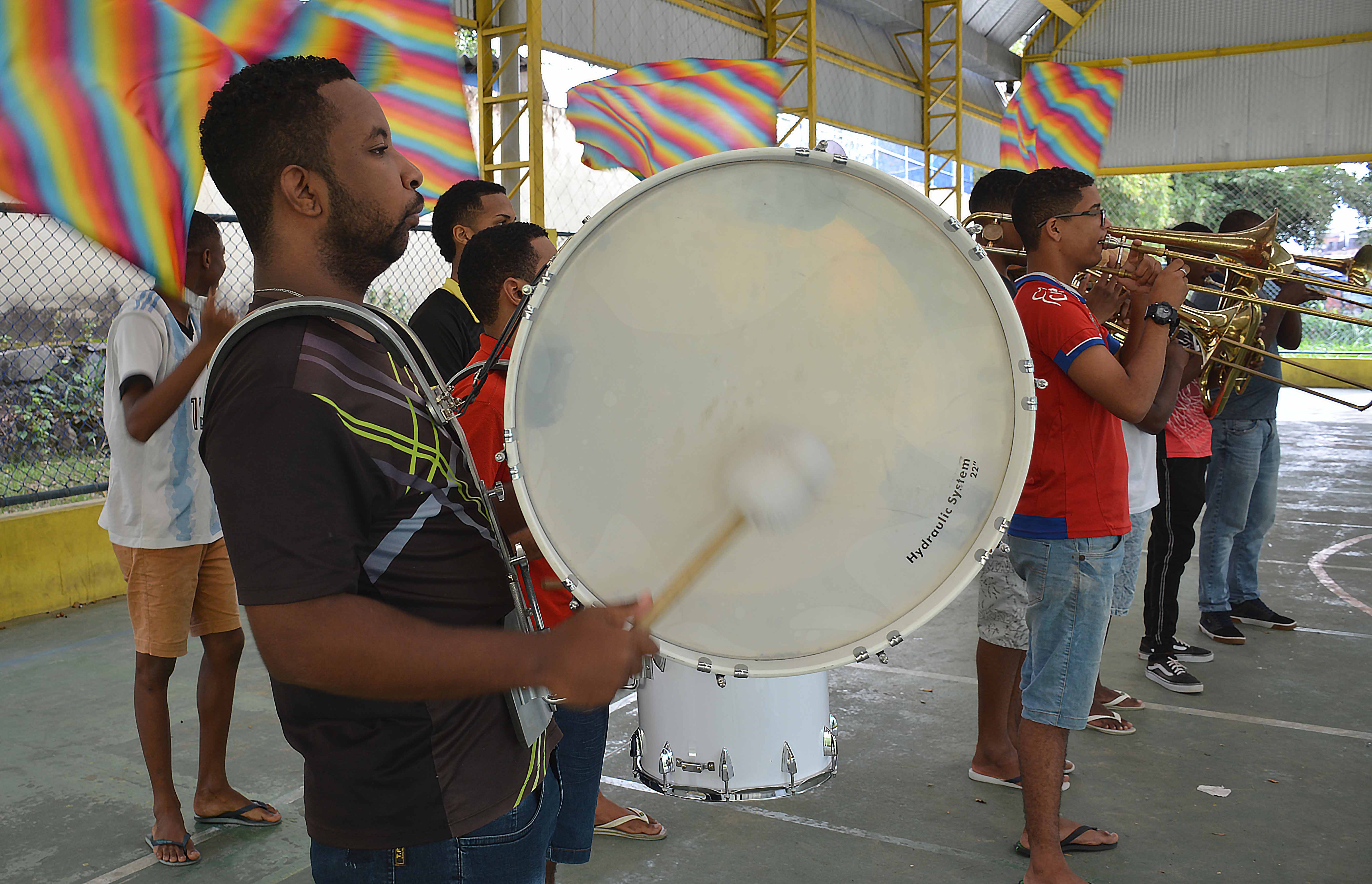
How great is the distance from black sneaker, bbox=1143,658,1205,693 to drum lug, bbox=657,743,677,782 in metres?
2.40

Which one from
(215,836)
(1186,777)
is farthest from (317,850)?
(1186,777)

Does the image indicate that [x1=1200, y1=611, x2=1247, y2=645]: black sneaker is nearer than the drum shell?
No

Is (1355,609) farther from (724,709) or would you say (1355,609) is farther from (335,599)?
(335,599)

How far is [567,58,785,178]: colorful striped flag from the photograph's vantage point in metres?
8.02

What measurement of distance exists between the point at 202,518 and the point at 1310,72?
16.2 metres

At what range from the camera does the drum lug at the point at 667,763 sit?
2666mm

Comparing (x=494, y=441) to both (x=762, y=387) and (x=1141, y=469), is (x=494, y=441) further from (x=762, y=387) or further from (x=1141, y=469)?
(x=1141, y=469)

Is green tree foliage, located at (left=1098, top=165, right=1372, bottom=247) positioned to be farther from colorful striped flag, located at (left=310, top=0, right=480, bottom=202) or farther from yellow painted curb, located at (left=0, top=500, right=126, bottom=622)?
yellow painted curb, located at (left=0, top=500, right=126, bottom=622)

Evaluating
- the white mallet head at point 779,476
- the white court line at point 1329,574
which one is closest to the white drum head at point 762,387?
the white mallet head at point 779,476

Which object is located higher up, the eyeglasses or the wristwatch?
the eyeglasses

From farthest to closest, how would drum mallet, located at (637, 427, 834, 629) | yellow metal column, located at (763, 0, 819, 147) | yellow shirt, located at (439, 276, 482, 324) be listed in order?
yellow metal column, located at (763, 0, 819, 147) < yellow shirt, located at (439, 276, 482, 324) < drum mallet, located at (637, 427, 834, 629)

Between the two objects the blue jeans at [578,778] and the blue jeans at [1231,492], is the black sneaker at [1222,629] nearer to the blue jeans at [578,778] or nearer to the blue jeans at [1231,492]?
the blue jeans at [1231,492]

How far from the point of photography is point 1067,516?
246 centimetres

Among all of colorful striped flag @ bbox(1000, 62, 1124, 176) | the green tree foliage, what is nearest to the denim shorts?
colorful striped flag @ bbox(1000, 62, 1124, 176)
